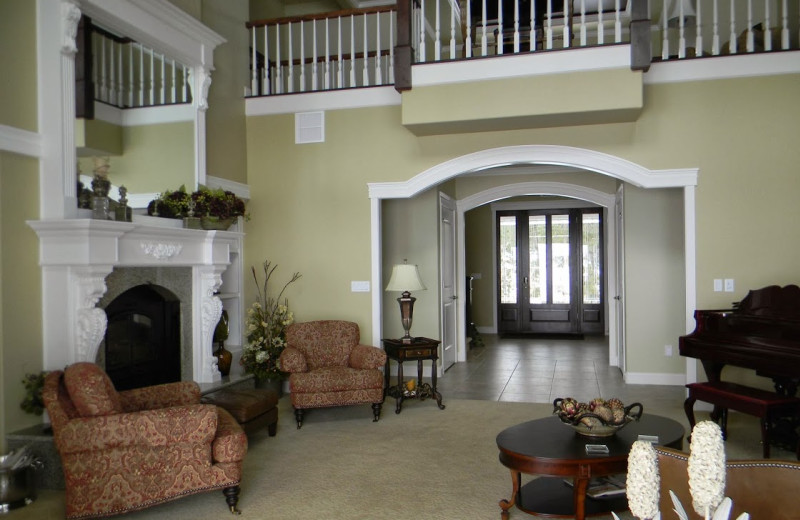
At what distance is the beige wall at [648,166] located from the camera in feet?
18.5

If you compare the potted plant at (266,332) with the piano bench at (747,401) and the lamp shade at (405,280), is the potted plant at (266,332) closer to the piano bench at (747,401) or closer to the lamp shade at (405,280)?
the lamp shade at (405,280)

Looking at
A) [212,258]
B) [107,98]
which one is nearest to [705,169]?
[212,258]

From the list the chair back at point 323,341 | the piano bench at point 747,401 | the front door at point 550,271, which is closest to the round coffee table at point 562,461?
the piano bench at point 747,401

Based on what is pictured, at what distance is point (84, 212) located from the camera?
4.43m

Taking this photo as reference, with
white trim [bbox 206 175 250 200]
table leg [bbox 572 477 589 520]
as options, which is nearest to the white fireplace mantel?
white trim [bbox 206 175 250 200]

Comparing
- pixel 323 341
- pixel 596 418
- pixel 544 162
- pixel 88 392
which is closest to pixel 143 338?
pixel 323 341

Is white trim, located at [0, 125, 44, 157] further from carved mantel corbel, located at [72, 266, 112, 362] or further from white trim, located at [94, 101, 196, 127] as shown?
carved mantel corbel, located at [72, 266, 112, 362]

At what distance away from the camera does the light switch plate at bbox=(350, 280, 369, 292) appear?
21.8 feet

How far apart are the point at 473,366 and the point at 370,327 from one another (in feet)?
7.77

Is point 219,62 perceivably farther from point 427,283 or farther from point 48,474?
point 48,474

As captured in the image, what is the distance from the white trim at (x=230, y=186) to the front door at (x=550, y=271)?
6233 millimetres

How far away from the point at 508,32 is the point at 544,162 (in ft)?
5.68

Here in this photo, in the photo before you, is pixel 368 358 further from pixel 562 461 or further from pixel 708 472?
pixel 708 472

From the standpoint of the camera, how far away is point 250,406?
15.5 feet
